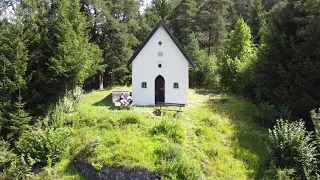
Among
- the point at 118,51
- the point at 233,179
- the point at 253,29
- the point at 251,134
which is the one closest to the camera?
the point at 233,179

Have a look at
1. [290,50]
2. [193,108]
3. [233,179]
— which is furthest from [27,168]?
[290,50]

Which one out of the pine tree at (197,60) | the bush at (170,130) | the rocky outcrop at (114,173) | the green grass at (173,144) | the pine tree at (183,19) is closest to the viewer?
the rocky outcrop at (114,173)

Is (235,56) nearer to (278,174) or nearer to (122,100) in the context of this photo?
(122,100)

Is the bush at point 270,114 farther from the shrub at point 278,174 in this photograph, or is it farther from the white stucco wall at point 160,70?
the white stucco wall at point 160,70

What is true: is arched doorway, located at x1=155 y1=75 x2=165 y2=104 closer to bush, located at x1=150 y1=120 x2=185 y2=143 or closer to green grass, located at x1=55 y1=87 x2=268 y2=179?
green grass, located at x1=55 y1=87 x2=268 y2=179

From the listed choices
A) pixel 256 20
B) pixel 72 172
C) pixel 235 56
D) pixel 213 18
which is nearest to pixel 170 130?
pixel 72 172

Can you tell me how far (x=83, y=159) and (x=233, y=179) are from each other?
7.44m

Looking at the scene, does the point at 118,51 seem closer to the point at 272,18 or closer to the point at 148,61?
the point at 148,61

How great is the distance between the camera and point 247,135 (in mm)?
15250

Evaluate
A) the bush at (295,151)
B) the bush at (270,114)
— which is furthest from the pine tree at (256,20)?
the bush at (295,151)

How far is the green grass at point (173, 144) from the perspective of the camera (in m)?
12.5

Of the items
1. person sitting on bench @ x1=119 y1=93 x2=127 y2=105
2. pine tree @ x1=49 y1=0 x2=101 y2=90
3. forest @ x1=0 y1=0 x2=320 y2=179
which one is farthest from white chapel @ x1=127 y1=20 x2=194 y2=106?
forest @ x1=0 y1=0 x2=320 y2=179

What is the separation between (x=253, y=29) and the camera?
37.3m

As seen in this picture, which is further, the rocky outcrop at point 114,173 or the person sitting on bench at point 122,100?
the person sitting on bench at point 122,100
